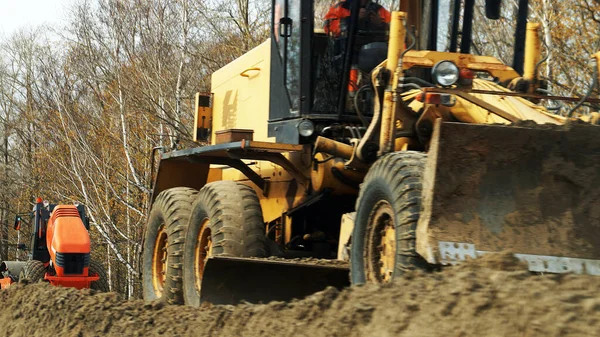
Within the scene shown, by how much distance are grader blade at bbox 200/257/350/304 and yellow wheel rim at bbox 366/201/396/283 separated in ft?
3.71

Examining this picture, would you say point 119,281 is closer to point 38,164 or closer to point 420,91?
point 38,164

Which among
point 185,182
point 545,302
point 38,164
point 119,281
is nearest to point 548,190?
point 545,302

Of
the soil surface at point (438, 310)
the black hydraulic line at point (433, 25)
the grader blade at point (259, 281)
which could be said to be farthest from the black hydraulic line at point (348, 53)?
the soil surface at point (438, 310)

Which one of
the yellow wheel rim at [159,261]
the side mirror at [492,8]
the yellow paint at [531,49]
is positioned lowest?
the yellow wheel rim at [159,261]

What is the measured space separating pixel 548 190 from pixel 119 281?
2955 centimetres

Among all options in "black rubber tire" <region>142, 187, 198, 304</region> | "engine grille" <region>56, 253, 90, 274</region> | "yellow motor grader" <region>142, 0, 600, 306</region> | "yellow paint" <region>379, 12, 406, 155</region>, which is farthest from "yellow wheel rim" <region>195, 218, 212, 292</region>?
"engine grille" <region>56, 253, 90, 274</region>

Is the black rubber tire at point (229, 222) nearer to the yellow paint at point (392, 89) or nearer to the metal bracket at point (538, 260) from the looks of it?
the yellow paint at point (392, 89)

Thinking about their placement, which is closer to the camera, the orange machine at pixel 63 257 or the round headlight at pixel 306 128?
the round headlight at pixel 306 128

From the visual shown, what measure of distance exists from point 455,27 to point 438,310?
4148 millimetres

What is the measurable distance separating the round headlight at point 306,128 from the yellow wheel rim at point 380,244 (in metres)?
2.00

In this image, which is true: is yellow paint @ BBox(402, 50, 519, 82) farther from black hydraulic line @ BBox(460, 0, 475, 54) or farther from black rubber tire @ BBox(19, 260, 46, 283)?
black rubber tire @ BBox(19, 260, 46, 283)

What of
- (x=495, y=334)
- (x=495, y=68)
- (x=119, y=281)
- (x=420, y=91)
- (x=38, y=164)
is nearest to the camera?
(x=495, y=334)

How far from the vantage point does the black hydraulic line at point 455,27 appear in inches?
298

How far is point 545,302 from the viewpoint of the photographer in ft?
11.9
